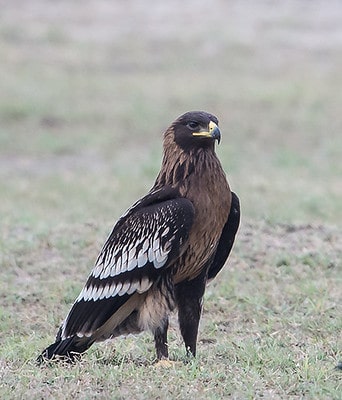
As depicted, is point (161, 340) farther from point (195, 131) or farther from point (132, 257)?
point (195, 131)

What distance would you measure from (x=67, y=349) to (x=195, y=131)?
1320mm

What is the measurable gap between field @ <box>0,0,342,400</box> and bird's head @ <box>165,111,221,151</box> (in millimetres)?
→ 1132

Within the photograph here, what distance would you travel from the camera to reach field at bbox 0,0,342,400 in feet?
16.7

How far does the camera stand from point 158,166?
13062 millimetres

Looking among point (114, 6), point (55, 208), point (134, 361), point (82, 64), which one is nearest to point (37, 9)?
point (114, 6)

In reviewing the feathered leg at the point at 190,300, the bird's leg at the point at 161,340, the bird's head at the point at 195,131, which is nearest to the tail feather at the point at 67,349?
the bird's leg at the point at 161,340

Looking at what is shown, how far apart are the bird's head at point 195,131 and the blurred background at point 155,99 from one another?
303 cm

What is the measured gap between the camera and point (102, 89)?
1731 cm

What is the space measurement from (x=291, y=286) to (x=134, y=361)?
2040 mm

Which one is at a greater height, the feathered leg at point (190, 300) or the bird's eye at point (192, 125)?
the bird's eye at point (192, 125)

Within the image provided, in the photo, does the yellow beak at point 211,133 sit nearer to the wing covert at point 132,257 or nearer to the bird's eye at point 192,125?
the bird's eye at point 192,125

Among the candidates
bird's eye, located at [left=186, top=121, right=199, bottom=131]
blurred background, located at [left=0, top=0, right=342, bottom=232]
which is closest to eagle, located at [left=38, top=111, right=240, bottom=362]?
bird's eye, located at [left=186, top=121, right=199, bottom=131]

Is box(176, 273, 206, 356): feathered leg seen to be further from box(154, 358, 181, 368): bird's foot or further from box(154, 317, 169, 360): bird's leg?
box(154, 358, 181, 368): bird's foot

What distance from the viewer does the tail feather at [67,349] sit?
521cm
